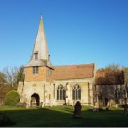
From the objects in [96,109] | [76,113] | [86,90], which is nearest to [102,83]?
[86,90]

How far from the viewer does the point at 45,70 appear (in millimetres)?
43031

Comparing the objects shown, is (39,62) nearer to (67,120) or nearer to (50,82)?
(50,82)

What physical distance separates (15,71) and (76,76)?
91.9 feet

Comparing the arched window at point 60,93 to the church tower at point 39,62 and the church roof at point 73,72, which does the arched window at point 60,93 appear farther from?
the church tower at point 39,62

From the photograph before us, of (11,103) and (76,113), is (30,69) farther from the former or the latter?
(76,113)

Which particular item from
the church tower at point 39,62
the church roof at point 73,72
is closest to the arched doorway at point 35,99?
the church tower at point 39,62

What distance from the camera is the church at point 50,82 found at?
42.2 m

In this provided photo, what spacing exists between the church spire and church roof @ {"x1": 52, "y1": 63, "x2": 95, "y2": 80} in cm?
314

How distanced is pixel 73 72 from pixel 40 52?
8691 millimetres

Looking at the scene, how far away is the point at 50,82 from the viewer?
4438cm

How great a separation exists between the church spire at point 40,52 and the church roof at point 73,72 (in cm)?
314

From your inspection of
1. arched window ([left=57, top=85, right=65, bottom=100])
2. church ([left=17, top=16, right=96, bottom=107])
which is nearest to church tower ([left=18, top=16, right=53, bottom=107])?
church ([left=17, top=16, right=96, bottom=107])

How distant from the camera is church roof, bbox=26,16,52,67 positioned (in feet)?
145

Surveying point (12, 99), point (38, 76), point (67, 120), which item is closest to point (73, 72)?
point (38, 76)
